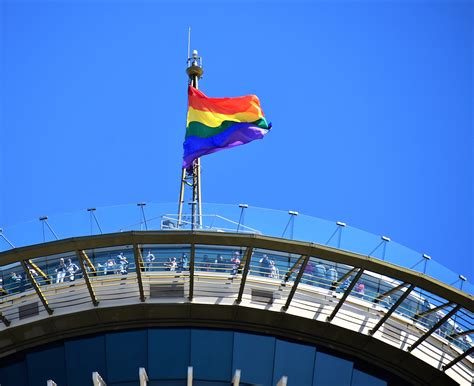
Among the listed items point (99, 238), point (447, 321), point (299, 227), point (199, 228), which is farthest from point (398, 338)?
point (99, 238)

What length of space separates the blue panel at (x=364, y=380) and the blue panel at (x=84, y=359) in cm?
957

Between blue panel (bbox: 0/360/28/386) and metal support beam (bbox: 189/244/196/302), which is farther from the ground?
metal support beam (bbox: 189/244/196/302)

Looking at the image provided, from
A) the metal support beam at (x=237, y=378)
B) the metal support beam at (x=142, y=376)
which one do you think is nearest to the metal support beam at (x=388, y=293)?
the metal support beam at (x=237, y=378)

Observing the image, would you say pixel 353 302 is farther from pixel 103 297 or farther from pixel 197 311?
pixel 103 297

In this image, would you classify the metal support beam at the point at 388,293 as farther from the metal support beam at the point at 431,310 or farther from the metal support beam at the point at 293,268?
the metal support beam at the point at 293,268

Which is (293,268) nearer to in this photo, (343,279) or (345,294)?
(343,279)

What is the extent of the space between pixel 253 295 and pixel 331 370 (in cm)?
415

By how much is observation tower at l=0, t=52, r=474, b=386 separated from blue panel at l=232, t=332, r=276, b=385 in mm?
45

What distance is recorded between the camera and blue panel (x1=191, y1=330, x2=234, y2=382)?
4494cm

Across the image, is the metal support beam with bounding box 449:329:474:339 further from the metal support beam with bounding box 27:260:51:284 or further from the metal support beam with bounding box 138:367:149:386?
the metal support beam with bounding box 27:260:51:284

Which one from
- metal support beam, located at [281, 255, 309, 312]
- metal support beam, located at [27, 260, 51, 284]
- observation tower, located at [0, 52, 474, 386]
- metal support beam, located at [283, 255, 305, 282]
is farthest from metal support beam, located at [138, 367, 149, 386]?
metal support beam, located at [283, 255, 305, 282]

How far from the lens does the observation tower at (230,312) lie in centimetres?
4478

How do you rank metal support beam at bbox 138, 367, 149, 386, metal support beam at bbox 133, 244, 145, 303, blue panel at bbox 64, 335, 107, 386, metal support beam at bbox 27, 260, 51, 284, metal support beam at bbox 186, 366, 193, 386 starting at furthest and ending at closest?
1. blue panel at bbox 64, 335, 107, 386
2. metal support beam at bbox 27, 260, 51, 284
3. metal support beam at bbox 133, 244, 145, 303
4. metal support beam at bbox 138, 367, 149, 386
5. metal support beam at bbox 186, 366, 193, 386

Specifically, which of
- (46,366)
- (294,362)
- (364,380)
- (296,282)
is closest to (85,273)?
(46,366)
